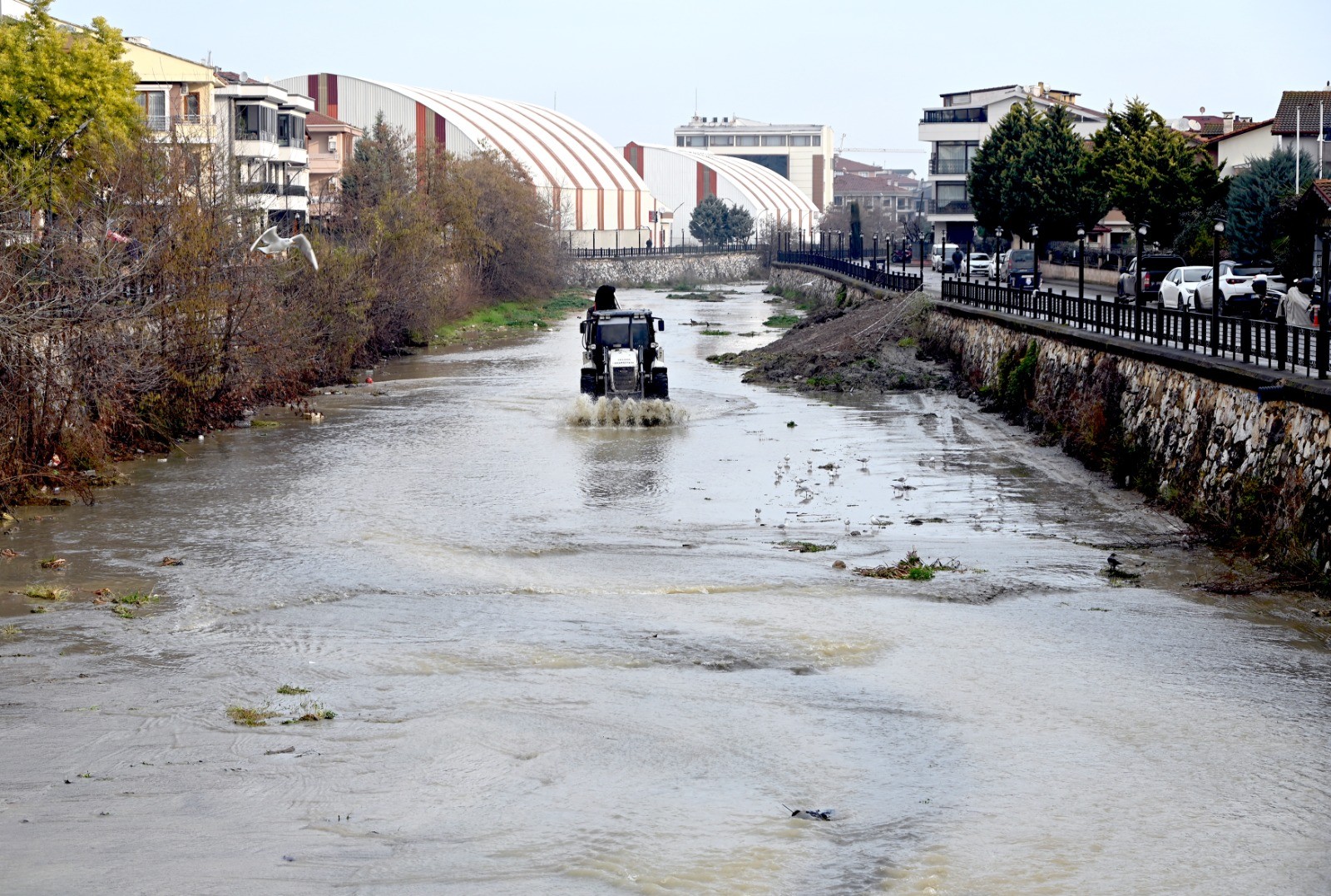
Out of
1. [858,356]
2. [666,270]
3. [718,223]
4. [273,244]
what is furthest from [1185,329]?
[718,223]

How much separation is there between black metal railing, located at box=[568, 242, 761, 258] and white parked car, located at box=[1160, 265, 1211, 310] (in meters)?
67.4

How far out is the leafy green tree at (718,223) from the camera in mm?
155125

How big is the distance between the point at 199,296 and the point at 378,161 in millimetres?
49225

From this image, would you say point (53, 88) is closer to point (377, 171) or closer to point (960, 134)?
point (377, 171)

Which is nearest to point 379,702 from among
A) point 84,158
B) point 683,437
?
point 683,437

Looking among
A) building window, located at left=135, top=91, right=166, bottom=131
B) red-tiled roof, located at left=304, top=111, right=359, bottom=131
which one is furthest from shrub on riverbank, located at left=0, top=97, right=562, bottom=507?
red-tiled roof, located at left=304, top=111, right=359, bottom=131

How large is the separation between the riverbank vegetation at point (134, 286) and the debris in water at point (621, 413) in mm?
7422

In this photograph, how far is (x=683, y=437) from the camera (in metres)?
33.4

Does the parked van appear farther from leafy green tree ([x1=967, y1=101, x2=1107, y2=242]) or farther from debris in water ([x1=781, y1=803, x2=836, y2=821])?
debris in water ([x1=781, y1=803, x2=836, y2=821])

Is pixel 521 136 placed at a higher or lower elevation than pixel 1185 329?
higher

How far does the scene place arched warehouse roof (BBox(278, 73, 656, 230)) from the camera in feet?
334

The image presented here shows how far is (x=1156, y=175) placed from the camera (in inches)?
2293

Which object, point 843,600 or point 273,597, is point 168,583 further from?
point 843,600

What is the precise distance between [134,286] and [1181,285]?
84.2 feet
